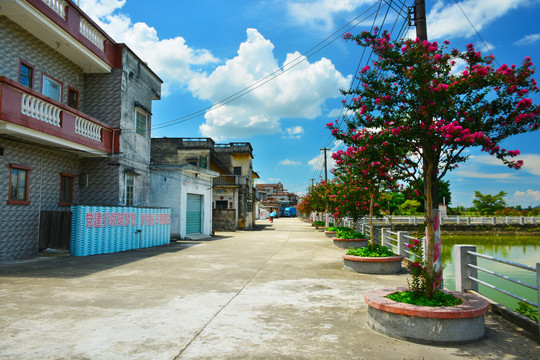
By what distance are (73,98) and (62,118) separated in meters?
3.86

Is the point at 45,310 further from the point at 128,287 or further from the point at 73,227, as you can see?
the point at 73,227

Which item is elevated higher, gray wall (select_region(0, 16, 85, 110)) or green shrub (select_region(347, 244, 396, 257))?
gray wall (select_region(0, 16, 85, 110))

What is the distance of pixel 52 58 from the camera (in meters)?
13.7

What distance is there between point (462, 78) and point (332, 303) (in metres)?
4.33

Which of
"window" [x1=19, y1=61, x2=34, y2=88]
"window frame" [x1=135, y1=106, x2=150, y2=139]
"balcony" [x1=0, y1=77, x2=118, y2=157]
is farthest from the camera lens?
"window frame" [x1=135, y1=106, x2=150, y2=139]

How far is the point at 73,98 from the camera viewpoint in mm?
15289

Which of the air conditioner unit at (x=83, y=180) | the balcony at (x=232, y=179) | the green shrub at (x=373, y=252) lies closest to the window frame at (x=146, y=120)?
the air conditioner unit at (x=83, y=180)

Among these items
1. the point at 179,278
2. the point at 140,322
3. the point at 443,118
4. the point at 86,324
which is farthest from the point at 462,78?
the point at 179,278

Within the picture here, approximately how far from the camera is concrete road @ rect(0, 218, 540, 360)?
4.14m

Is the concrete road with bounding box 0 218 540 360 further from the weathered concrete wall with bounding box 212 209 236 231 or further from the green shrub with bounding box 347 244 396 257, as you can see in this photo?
Answer: the weathered concrete wall with bounding box 212 209 236 231

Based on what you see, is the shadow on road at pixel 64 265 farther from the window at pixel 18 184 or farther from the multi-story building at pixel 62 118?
the window at pixel 18 184

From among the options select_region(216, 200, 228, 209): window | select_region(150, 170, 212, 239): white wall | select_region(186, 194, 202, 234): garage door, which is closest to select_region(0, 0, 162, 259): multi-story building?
select_region(150, 170, 212, 239): white wall

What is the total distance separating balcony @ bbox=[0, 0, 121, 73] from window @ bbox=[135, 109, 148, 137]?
285cm

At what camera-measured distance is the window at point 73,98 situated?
15.1m
